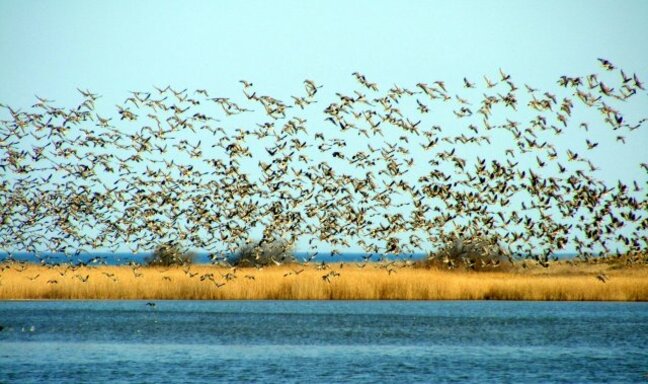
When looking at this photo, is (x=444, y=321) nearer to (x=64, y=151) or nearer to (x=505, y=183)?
(x=505, y=183)

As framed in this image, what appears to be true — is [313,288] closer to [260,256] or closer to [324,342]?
[324,342]

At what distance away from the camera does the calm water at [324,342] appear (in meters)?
32.6

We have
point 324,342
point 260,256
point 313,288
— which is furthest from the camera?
point 260,256

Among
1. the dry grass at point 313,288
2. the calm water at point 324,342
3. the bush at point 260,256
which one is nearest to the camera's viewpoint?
the calm water at point 324,342

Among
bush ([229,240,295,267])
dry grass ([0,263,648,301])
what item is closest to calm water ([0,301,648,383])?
dry grass ([0,263,648,301])

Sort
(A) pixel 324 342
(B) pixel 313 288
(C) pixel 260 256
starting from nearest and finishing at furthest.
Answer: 1. (A) pixel 324 342
2. (B) pixel 313 288
3. (C) pixel 260 256

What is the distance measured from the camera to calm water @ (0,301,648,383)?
107ft

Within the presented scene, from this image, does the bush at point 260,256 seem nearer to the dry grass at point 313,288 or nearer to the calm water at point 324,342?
the dry grass at point 313,288

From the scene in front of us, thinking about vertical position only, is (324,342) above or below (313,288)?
below

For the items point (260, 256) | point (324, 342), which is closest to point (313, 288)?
point (324, 342)

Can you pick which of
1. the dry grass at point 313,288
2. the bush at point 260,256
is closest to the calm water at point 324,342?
the dry grass at point 313,288

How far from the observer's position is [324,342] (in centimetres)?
4181

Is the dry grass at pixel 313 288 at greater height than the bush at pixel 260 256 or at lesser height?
lesser

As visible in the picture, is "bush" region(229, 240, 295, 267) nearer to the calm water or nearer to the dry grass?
the dry grass
